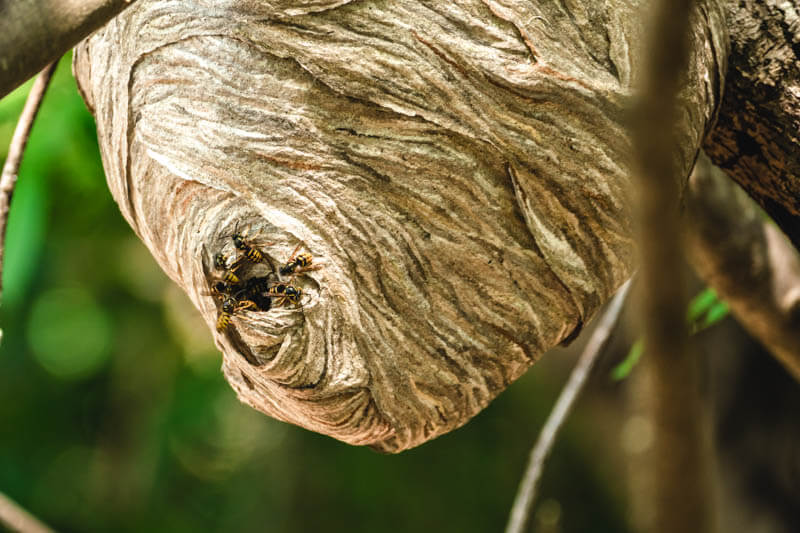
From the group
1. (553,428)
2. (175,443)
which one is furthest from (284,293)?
(175,443)

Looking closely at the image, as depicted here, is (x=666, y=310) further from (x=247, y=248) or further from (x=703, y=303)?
(x=703, y=303)

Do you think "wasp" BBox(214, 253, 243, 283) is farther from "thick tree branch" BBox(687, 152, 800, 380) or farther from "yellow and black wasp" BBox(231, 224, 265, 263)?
"thick tree branch" BBox(687, 152, 800, 380)

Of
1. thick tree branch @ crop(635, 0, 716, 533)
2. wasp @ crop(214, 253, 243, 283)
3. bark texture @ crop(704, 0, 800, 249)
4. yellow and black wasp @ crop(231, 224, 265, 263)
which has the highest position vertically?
bark texture @ crop(704, 0, 800, 249)

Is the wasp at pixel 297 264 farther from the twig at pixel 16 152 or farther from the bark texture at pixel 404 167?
the twig at pixel 16 152

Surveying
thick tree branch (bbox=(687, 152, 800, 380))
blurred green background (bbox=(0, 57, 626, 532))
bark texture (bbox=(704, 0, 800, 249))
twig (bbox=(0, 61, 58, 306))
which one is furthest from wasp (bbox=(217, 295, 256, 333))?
blurred green background (bbox=(0, 57, 626, 532))

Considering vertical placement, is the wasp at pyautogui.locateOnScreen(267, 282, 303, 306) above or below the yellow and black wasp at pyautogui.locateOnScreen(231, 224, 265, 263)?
below
